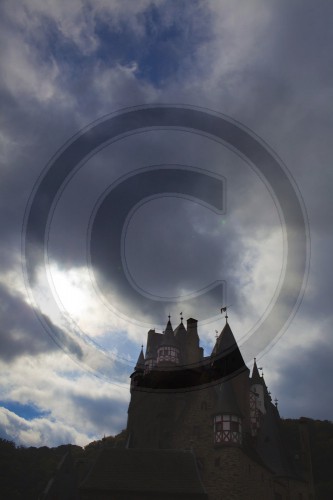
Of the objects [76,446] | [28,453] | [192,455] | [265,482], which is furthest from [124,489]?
[76,446]

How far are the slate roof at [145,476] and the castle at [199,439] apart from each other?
8 cm

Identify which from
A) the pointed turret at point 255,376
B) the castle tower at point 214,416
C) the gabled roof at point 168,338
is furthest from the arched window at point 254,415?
the gabled roof at point 168,338

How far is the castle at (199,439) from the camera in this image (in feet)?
125

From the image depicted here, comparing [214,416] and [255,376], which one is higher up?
[255,376]

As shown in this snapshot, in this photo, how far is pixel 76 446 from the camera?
96.8 meters

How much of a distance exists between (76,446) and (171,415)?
5770 centimetres

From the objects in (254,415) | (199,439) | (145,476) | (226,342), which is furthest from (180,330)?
(145,476)

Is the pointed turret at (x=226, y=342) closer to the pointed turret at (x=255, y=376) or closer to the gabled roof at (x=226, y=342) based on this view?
the gabled roof at (x=226, y=342)

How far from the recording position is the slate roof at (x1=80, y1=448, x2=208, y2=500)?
3747cm

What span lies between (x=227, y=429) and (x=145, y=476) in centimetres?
900

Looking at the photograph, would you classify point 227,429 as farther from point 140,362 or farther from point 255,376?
→ point 140,362

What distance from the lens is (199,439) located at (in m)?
43.6

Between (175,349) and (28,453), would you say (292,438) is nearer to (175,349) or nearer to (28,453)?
(175,349)

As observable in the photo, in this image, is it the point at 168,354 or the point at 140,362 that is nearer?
the point at 168,354
